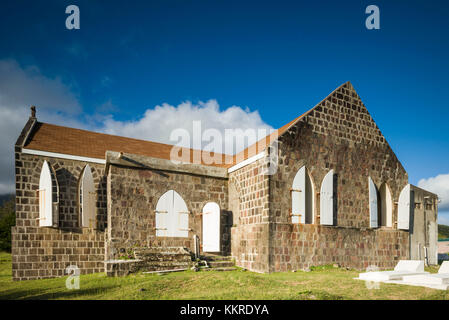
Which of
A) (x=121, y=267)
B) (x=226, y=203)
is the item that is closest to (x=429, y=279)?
(x=226, y=203)

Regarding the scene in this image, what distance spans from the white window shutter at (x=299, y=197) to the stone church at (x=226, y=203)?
47 millimetres

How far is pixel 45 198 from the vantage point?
645 inches

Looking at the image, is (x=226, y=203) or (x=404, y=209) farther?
(x=404, y=209)

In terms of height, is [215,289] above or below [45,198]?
below

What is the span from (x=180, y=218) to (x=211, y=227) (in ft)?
5.18

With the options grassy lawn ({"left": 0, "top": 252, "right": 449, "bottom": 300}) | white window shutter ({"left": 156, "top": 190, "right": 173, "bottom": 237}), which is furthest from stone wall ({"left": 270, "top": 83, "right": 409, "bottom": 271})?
white window shutter ({"left": 156, "top": 190, "right": 173, "bottom": 237})

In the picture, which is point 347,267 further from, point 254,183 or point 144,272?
point 144,272

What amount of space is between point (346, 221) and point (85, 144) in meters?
13.7

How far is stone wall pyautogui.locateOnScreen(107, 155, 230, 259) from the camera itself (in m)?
15.6

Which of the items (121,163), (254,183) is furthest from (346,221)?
(121,163)

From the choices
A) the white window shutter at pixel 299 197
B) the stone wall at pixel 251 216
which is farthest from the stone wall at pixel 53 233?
the white window shutter at pixel 299 197

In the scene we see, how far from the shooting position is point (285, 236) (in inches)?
605

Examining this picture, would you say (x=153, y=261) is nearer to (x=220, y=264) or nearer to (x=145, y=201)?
(x=145, y=201)
